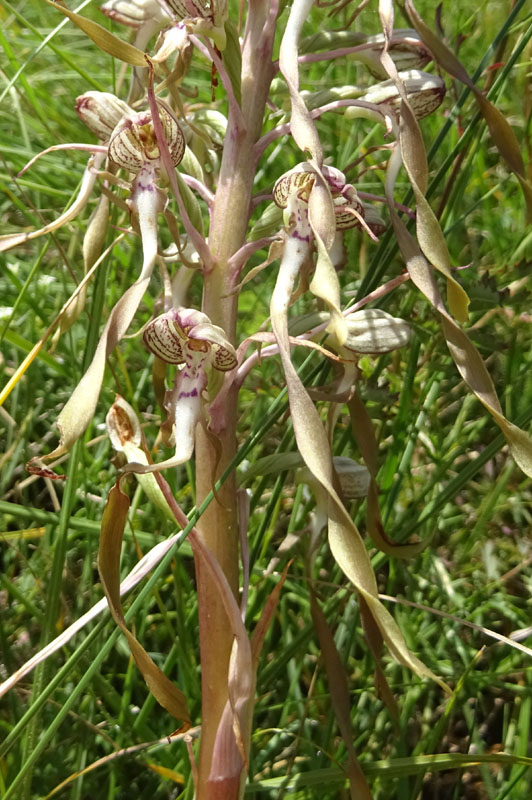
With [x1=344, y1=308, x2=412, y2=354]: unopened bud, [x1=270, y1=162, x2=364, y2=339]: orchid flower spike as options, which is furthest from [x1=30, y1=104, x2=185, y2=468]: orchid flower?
[x1=344, y1=308, x2=412, y2=354]: unopened bud

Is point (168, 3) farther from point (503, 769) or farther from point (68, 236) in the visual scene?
point (503, 769)

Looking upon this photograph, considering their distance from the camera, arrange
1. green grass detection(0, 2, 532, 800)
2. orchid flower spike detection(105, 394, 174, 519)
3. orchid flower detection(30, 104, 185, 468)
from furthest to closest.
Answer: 1. green grass detection(0, 2, 532, 800)
2. orchid flower spike detection(105, 394, 174, 519)
3. orchid flower detection(30, 104, 185, 468)

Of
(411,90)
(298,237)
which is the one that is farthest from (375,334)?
(411,90)

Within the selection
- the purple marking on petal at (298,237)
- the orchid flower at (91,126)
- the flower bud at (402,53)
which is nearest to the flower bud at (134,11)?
the orchid flower at (91,126)

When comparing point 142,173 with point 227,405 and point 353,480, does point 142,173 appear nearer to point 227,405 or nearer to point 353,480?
point 227,405

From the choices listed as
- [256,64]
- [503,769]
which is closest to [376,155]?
[256,64]

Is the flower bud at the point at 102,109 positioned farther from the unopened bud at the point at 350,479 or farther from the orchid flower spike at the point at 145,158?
the unopened bud at the point at 350,479

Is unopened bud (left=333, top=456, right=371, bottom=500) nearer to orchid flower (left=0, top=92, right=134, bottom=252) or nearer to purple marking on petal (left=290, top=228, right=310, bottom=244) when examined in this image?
purple marking on petal (left=290, top=228, right=310, bottom=244)
